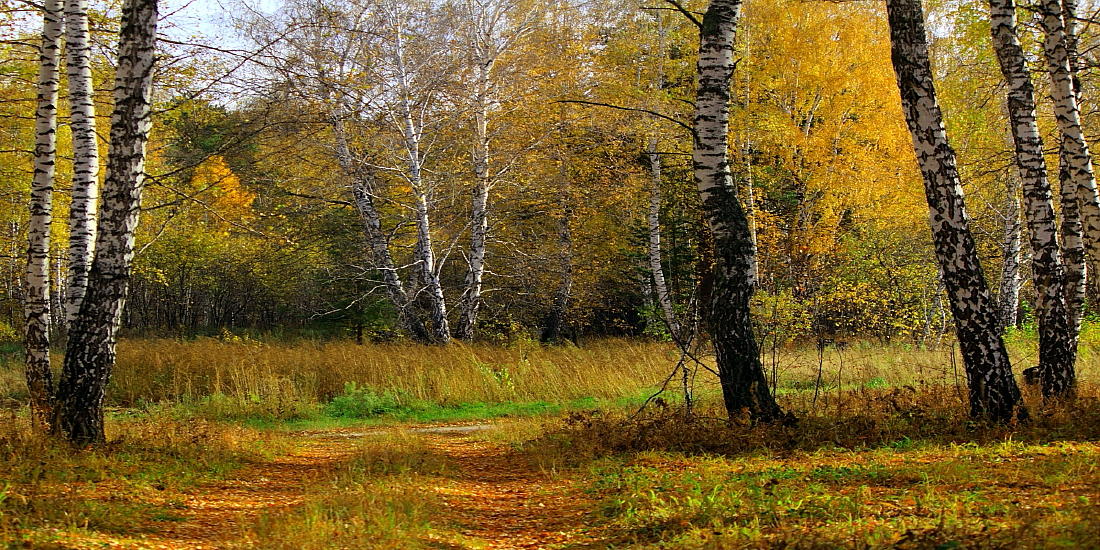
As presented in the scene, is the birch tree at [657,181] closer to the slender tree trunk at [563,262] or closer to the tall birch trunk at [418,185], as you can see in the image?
the slender tree trunk at [563,262]

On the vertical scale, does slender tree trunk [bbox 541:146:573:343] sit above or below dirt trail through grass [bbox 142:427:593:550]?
above

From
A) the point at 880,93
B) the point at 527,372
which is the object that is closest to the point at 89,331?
the point at 527,372

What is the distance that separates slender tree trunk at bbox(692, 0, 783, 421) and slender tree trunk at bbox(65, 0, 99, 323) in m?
5.99

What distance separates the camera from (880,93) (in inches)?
763

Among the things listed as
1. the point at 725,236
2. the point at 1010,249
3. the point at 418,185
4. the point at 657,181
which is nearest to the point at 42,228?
the point at 725,236

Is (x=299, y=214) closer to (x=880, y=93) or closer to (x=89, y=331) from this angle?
(x=89, y=331)

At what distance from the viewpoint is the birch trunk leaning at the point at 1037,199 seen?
865 cm

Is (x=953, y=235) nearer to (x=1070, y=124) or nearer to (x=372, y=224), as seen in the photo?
(x=1070, y=124)

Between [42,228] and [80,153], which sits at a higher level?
[80,153]

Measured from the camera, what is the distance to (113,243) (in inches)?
281

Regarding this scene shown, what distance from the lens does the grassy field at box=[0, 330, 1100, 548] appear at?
4297 millimetres

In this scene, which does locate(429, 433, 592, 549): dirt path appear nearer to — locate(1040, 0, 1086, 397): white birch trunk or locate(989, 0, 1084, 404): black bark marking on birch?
locate(1040, 0, 1086, 397): white birch trunk

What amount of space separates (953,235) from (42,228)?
30.3 feet

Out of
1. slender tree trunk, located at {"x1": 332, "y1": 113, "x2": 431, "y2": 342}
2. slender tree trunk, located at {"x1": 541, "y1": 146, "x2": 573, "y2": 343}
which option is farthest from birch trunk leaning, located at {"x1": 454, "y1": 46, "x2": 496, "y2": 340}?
slender tree trunk, located at {"x1": 541, "y1": 146, "x2": 573, "y2": 343}
